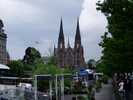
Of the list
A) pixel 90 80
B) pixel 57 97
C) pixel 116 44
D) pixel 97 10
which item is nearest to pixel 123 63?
pixel 116 44

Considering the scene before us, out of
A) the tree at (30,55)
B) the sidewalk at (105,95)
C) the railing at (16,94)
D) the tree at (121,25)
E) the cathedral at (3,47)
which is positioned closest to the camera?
the tree at (121,25)

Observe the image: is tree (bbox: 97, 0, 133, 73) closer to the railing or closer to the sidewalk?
the railing

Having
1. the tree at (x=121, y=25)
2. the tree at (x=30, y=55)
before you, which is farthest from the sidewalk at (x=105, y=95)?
the tree at (x=30, y=55)

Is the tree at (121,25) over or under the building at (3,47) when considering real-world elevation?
under

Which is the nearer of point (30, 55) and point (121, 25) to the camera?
point (121, 25)

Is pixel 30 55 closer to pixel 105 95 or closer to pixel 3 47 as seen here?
pixel 3 47

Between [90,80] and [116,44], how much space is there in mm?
22825

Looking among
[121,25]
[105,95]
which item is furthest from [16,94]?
[105,95]

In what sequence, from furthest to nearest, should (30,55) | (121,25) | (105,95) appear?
(30,55)
(105,95)
(121,25)

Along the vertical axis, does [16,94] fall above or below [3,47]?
below

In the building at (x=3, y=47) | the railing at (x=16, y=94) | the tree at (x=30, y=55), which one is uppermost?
the building at (x=3, y=47)

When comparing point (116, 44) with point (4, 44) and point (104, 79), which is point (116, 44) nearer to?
point (104, 79)

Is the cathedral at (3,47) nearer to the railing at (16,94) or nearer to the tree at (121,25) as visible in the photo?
the railing at (16,94)

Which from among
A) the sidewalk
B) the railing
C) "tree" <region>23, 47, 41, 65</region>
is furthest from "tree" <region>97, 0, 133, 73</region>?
"tree" <region>23, 47, 41, 65</region>
